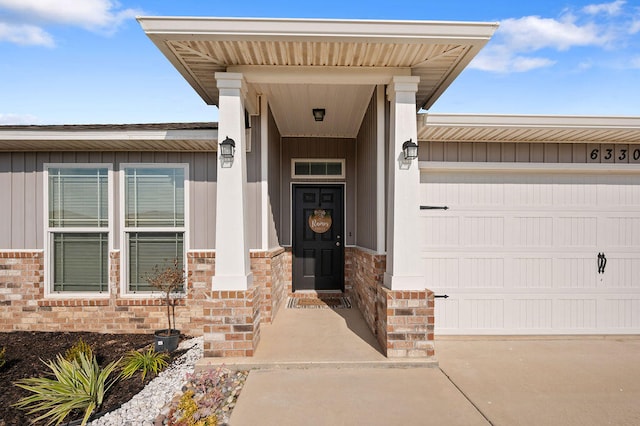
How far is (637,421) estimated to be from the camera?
2559 millimetres

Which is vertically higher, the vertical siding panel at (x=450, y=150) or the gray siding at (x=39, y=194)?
the vertical siding panel at (x=450, y=150)

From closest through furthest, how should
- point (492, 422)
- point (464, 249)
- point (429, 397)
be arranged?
point (492, 422), point (429, 397), point (464, 249)

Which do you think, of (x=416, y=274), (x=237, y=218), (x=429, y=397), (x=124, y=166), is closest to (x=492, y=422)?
(x=429, y=397)

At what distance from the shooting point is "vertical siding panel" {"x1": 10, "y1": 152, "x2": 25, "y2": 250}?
190 inches

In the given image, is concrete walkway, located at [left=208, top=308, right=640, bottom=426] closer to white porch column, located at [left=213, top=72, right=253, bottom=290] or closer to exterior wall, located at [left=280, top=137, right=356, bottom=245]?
white porch column, located at [left=213, top=72, right=253, bottom=290]

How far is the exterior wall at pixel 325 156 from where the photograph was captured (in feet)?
20.4

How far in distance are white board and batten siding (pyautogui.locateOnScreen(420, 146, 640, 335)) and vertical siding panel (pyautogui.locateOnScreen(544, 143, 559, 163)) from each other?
140 millimetres

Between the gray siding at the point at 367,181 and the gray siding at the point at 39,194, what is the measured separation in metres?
2.11

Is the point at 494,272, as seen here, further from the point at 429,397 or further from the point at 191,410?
the point at 191,410

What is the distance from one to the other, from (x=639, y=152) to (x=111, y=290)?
7.18m

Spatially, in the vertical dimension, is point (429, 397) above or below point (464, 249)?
below

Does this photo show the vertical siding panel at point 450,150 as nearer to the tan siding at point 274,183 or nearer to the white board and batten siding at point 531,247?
the white board and batten siding at point 531,247

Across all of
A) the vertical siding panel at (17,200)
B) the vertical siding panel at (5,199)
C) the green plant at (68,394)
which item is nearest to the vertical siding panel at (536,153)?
the green plant at (68,394)

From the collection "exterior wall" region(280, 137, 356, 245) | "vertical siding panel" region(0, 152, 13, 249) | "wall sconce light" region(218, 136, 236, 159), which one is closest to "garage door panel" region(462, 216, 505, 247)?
"exterior wall" region(280, 137, 356, 245)
